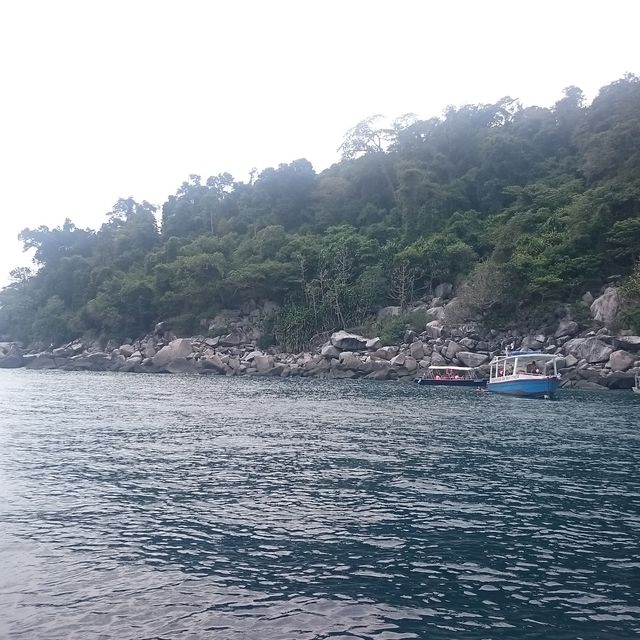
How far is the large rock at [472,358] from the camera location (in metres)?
55.5

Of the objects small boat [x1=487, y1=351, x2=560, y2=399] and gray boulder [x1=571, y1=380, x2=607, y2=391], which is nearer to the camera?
small boat [x1=487, y1=351, x2=560, y2=399]

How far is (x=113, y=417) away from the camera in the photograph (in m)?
28.9

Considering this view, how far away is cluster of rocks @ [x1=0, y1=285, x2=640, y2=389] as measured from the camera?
156ft

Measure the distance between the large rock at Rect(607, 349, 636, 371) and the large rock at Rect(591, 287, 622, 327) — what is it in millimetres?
5310

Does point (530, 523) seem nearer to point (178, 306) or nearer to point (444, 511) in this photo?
point (444, 511)

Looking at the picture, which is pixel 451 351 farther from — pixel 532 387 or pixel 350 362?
pixel 532 387

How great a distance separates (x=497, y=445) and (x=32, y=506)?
15.6 meters

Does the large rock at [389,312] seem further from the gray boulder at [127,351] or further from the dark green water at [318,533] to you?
the dark green water at [318,533]

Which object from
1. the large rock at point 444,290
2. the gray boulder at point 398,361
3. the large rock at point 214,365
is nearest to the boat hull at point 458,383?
the gray boulder at point 398,361

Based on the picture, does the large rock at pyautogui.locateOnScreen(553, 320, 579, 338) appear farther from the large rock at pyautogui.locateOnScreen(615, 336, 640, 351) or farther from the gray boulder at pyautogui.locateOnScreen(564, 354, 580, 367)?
the large rock at pyautogui.locateOnScreen(615, 336, 640, 351)

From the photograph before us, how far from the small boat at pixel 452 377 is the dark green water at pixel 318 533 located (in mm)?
24054

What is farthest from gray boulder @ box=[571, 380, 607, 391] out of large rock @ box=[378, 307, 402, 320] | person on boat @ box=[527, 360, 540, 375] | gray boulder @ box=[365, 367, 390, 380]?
large rock @ box=[378, 307, 402, 320]

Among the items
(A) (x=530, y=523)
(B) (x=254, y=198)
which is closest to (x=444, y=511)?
(A) (x=530, y=523)

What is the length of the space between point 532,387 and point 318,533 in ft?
104
